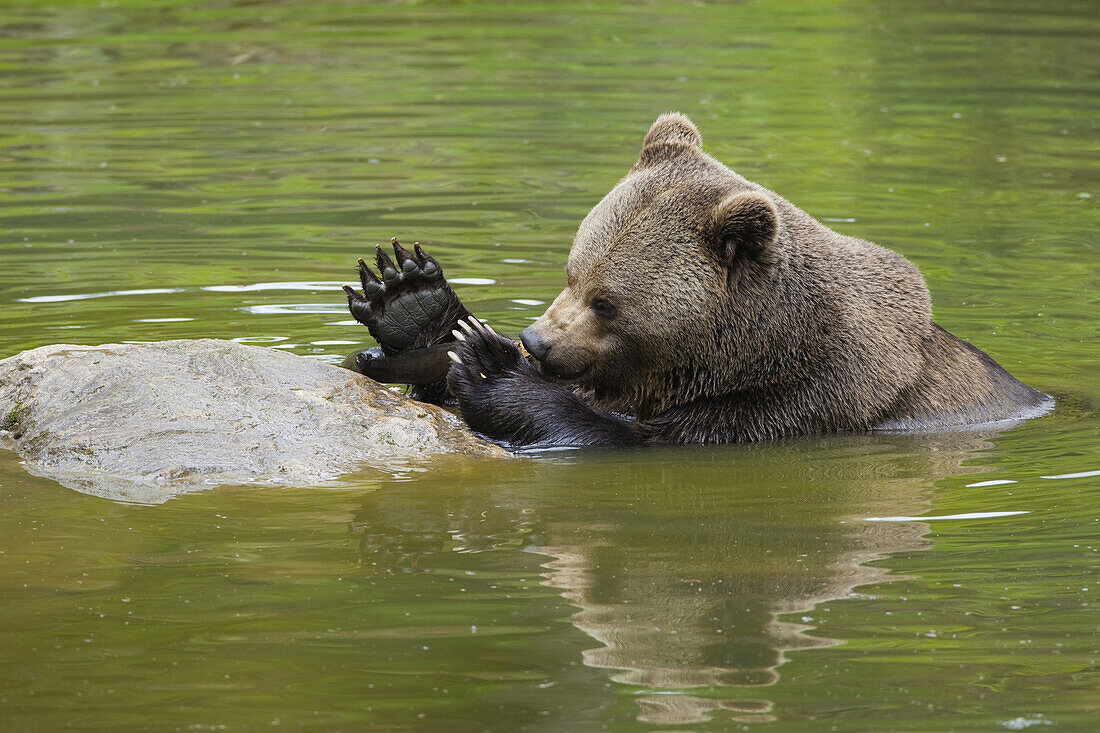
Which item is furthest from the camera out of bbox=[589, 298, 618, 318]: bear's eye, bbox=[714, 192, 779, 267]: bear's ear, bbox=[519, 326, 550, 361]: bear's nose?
bbox=[589, 298, 618, 318]: bear's eye

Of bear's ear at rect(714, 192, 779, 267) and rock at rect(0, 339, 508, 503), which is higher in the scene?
Answer: bear's ear at rect(714, 192, 779, 267)

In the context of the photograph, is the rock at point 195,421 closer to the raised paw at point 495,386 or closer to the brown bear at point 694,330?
the raised paw at point 495,386

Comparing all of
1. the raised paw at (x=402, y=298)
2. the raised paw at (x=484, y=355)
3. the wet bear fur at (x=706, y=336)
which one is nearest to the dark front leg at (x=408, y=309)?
the raised paw at (x=402, y=298)

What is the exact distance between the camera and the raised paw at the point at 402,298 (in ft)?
25.1

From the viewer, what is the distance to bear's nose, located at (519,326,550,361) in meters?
7.25

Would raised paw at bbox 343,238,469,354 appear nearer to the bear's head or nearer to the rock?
the rock

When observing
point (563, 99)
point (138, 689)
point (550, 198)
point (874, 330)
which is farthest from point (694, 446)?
point (563, 99)

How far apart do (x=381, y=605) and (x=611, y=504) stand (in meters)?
1.66

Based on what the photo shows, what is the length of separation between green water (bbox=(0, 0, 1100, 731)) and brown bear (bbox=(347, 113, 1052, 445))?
246 millimetres

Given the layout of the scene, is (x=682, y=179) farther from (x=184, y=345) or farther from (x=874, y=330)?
(x=184, y=345)

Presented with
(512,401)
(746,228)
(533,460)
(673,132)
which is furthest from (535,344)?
(673,132)

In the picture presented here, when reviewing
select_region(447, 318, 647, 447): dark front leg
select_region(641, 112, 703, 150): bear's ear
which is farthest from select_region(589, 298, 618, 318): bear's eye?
select_region(641, 112, 703, 150): bear's ear

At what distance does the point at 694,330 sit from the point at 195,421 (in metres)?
2.43

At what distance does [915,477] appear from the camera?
7.03m
